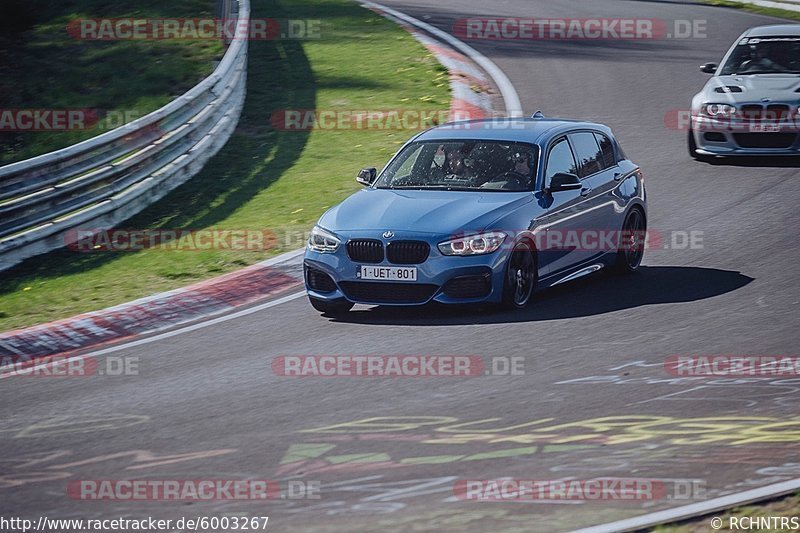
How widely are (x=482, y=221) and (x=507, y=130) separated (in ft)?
5.51

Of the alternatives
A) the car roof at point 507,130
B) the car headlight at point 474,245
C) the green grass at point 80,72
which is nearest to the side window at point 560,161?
the car roof at point 507,130

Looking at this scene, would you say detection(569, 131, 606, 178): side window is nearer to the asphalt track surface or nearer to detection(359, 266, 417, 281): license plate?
the asphalt track surface

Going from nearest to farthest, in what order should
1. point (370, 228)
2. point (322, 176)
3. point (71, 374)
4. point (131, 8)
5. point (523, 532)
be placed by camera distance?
1. point (523, 532)
2. point (71, 374)
3. point (370, 228)
4. point (322, 176)
5. point (131, 8)

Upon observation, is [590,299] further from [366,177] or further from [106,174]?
[106,174]

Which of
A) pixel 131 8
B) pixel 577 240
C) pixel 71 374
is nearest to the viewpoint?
pixel 71 374

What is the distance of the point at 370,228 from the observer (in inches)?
415

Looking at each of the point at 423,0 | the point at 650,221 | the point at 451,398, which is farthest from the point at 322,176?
the point at 423,0

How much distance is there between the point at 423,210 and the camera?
1068 centimetres

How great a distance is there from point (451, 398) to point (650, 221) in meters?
6.62

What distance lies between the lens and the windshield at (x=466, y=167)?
11.2 metres

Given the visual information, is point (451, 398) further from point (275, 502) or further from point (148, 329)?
point (148, 329)

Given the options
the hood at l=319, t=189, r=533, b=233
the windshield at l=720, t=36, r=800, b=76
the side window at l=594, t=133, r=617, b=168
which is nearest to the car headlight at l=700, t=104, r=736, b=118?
the windshield at l=720, t=36, r=800, b=76

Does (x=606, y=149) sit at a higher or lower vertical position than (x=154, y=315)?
higher

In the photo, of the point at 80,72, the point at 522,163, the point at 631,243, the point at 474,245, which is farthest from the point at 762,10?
the point at 474,245
